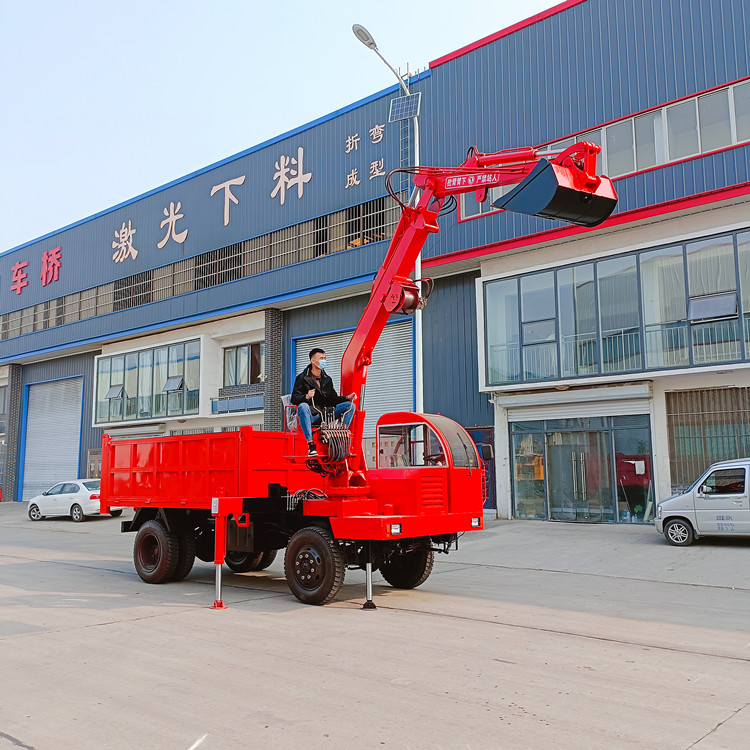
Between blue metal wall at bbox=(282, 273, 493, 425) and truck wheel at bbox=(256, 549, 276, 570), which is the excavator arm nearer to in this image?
truck wheel at bbox=(256, 549, 276, 570)

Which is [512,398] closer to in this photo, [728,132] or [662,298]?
[662,298]

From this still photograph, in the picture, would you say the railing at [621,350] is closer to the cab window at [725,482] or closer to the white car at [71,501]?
the cab window at [725,482]

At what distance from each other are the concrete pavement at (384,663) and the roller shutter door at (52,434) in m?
25.9

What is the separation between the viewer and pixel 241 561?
39.8 feet

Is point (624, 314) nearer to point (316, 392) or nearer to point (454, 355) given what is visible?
point (454, 355)

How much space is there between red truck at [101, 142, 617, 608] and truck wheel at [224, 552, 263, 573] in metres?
1.03

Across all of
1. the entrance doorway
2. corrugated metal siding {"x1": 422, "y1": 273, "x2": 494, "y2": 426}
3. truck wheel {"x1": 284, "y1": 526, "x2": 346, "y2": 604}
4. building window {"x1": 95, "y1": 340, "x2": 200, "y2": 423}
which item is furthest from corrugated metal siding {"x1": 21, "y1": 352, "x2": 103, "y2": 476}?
truck wheel {"x1": 284, "y1": 526, "x2": 346, "y2": 604}

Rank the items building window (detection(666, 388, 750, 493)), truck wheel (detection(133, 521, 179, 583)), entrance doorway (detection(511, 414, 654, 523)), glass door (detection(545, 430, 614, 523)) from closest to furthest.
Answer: truck wheel (detection(133, 521, 179, 583)) → building window (detection(666, 388, 750, 493)) → entrance doorway (detection(511, 414, 654, 523)) → glass door (detection(545, 430, 614, 523))

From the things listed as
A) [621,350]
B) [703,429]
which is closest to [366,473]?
[621,350]

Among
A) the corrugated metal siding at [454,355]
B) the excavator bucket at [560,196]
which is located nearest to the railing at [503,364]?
the corrugated metal siding at [454,355]

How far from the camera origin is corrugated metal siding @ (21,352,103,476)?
3516 cm

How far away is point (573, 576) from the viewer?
12242 mm

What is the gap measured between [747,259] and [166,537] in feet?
45.4

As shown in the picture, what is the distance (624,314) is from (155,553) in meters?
12.6
